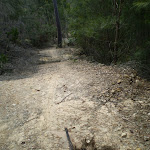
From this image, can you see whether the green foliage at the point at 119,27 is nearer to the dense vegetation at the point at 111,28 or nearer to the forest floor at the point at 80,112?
the dense vegetation at the point at 111,28

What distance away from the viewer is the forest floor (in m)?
1.94

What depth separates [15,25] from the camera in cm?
824

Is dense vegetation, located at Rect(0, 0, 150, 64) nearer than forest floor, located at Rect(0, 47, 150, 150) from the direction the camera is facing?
No

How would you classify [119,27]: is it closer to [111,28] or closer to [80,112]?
[111,28]

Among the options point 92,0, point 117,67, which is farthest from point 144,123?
point 92,0

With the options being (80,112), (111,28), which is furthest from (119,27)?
(80,112)

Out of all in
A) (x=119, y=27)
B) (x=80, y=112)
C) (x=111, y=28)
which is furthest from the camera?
(x=111, y=28)

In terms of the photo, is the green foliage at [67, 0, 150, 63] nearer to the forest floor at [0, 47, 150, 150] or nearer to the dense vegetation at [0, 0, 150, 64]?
the dense vegetation at [0, 0, 150, 64]

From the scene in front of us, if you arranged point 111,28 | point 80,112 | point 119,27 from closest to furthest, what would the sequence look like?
point 80,112
point 119,27
point 111,28

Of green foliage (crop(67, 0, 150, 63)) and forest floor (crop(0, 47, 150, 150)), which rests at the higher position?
green foliage (crop(67, 0, 150, 63))

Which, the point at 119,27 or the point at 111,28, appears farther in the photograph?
the point at 111,28

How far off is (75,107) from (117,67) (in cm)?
211

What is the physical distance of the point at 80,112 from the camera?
2.57 m

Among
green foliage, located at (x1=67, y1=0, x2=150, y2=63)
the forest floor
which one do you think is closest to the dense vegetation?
green foliage, located at (x1=67, y1=0, x2=150, y2=63)
